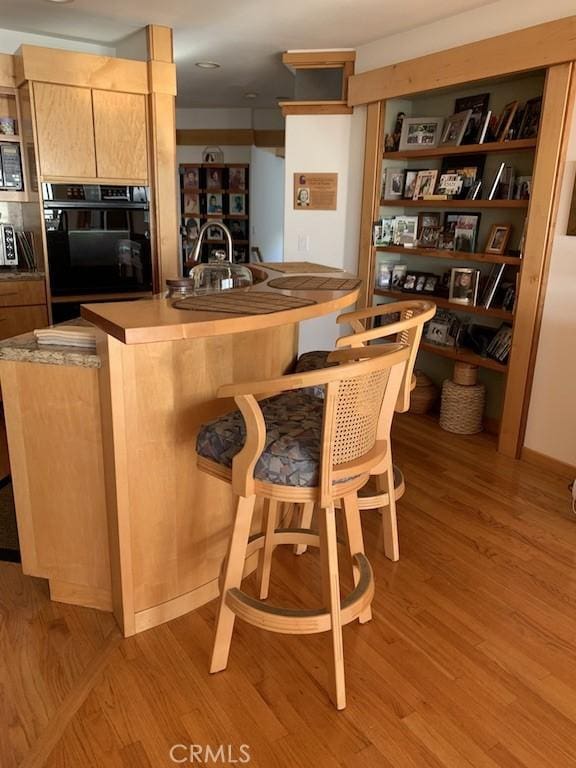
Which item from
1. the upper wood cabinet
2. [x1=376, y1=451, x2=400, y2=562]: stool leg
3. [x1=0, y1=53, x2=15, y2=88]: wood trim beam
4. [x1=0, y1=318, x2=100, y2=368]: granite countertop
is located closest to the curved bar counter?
[x1=0, y1=318, x2=100, y2=368]: granite countertop

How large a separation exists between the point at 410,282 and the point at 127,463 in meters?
2.97

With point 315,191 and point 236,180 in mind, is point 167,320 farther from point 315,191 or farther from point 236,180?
point 236,180

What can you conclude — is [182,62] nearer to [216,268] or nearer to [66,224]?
[66,224]

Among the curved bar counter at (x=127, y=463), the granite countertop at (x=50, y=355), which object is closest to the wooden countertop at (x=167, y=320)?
the curved bar counter at (x=127, y=463)

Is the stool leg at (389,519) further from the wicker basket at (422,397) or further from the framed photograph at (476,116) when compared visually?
the framed photograph at (476,116)

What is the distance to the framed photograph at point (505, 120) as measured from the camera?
11.0 feet

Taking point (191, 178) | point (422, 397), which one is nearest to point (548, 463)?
point (422, 397)

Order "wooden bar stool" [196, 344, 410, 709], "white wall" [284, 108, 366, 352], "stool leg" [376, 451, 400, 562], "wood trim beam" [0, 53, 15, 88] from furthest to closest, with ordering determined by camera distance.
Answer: "white wall" [284, 108, 366, 352]
"wood trim beam" [0, 53, 15, 88]
"stool leg" [376, 451, 400, 562]
"wooden bar stool" [196, 344, 410, 709]

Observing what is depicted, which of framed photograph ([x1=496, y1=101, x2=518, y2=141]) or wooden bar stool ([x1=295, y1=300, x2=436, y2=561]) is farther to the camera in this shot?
framed photograph ([x1=496, y1=101, x2=518, y2=141])

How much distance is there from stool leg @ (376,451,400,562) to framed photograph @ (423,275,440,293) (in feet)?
6.84

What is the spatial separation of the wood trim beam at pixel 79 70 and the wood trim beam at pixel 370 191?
153 centimetres

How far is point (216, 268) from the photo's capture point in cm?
245

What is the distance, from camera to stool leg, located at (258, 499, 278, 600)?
79.4 inches
